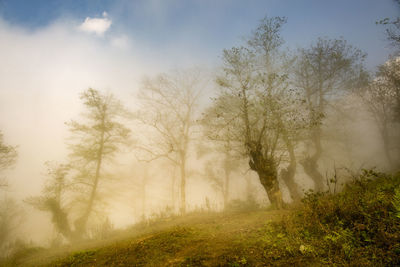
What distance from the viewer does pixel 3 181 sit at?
1529 centimetres

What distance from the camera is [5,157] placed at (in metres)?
14.9

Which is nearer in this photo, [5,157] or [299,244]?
[299,244]

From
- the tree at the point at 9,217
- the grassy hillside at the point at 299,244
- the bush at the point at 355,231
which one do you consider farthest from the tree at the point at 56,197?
the bush at the point at 355,231

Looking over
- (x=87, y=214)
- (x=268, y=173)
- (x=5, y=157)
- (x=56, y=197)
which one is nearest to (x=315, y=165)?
(x=268, y=173)

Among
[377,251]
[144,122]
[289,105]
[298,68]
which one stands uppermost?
[298,68]

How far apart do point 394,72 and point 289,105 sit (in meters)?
19.7

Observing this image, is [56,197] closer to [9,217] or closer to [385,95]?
[9,217]

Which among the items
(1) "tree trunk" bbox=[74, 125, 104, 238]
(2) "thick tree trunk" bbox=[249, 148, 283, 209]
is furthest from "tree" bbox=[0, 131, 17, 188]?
(2) "thick tree trunk" bbox=[249, 148, 283, 209]

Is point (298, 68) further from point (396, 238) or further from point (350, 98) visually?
point (396, 238)

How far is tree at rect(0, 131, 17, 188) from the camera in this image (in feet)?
48.0

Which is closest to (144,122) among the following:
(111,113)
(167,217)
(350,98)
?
(111,113)

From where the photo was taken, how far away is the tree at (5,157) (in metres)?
14.6

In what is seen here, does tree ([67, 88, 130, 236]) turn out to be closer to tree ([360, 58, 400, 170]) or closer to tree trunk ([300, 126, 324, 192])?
tree trunk ([300, 126, 324, 192])

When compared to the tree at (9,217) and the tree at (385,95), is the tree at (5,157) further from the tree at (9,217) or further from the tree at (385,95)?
the tree at (385,95)
